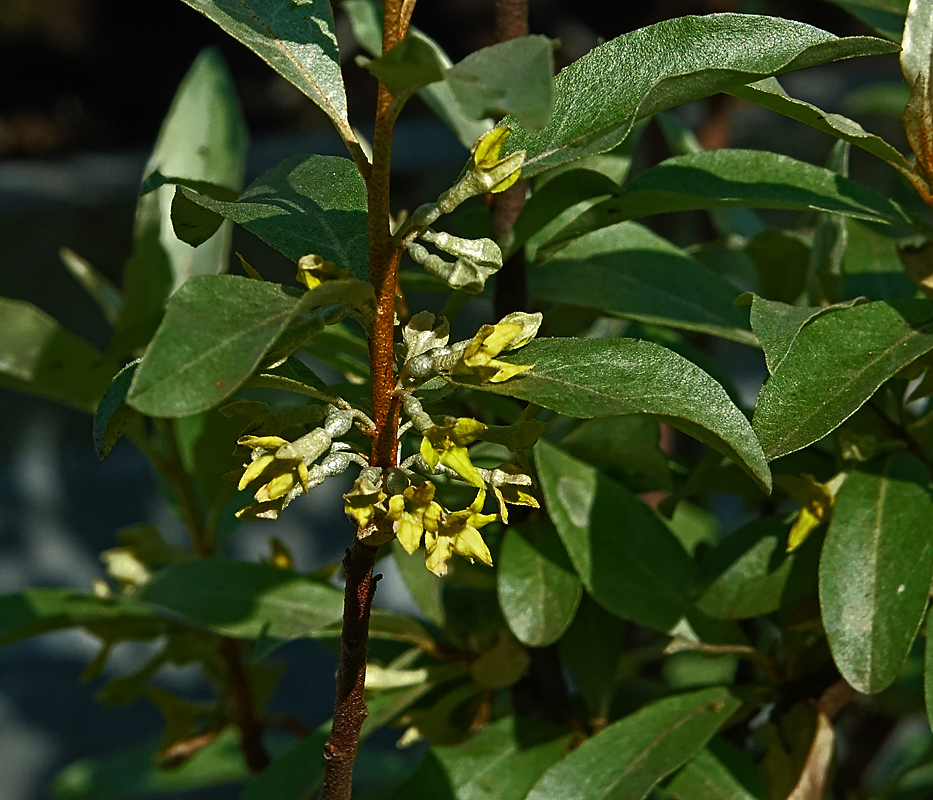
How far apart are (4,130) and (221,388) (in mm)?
3180

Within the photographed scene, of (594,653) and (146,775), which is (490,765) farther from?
(146,775)

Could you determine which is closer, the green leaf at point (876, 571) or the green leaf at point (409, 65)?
the green leaf at point (409, 65)

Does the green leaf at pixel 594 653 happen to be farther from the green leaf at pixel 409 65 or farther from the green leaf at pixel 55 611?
the green leaf at pixel 409 65

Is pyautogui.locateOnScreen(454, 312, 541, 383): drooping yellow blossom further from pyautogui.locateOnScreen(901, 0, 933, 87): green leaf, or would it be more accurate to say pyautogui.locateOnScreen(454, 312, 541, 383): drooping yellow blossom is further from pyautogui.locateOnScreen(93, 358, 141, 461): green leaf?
pyautogui.locateOnScreen(901, 0, 933, 87): green leaf

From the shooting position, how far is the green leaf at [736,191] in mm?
541

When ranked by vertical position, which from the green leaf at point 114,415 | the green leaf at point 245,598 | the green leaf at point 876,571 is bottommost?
the green leaf at point 245,598

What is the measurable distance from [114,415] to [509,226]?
0.30 meters

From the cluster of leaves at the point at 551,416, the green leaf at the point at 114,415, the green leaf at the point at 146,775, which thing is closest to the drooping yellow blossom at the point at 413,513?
the cluster of leaves at the point at 551,416

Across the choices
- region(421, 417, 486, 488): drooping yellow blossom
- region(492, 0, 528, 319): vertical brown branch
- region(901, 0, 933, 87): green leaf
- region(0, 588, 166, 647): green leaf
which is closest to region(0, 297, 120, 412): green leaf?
region(0, 588, 166, 647): green leaf

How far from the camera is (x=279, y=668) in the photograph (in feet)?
2.96

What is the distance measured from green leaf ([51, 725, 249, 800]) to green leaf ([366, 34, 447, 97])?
2.37 ft

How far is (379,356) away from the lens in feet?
1.33

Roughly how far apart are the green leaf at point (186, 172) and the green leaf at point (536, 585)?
1.10 feet

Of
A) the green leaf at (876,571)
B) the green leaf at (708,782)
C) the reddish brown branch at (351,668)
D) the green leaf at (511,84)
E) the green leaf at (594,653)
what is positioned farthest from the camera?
the green leaf at (594,653)
